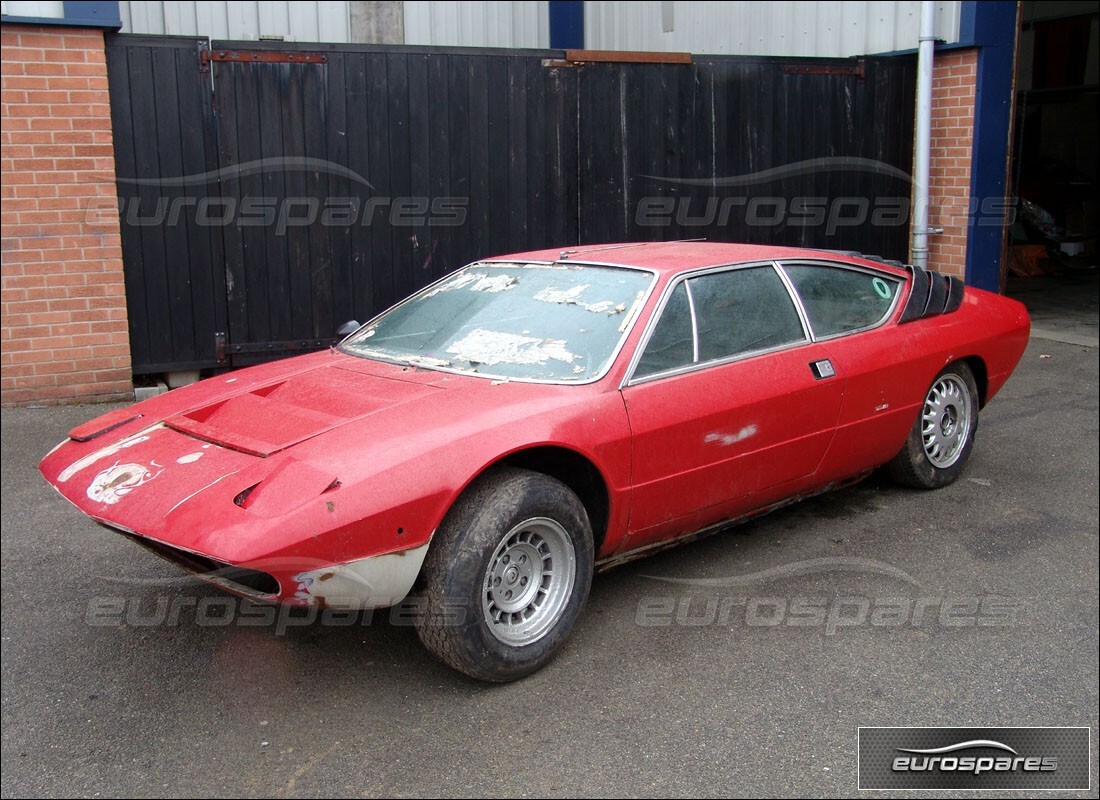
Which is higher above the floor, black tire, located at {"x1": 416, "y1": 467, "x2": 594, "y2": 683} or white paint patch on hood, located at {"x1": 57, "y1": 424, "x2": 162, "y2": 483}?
white paint patch on hood, located at {"x1": 57, "y1": 424, "x2": 162, "y2": 483}

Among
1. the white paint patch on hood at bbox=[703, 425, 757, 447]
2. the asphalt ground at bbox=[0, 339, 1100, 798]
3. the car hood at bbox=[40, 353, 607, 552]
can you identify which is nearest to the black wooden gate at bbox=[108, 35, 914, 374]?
the asphalt ground at bbox=[0, 339, 1100, 798]

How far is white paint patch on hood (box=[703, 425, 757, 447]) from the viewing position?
14.0 feet

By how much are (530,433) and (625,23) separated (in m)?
11.2

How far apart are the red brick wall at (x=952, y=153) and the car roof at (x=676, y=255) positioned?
5.10 m

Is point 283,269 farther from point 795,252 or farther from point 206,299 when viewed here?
point 795,252

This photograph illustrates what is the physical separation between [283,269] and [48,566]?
3.54m

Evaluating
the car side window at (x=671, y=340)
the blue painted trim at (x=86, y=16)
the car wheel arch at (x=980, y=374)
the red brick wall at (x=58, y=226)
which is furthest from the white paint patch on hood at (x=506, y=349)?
the blue painted trim at (x=86, y=16)

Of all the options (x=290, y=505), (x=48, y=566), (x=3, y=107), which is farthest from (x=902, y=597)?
(x=3, y=107)

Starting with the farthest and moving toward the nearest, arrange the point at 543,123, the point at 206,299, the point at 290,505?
1. the point at 543,123
2. the point at 206,299
3. the point at 290,505

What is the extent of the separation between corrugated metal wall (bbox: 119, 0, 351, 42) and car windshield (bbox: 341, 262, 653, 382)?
7323 millimetres

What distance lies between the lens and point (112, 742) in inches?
132

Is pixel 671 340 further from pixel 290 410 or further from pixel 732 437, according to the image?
pixel 290 410

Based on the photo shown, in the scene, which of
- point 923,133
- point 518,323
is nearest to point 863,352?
point 518,323

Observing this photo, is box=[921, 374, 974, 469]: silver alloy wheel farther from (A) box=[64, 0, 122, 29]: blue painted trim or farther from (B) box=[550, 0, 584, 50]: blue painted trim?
(B) box=[550, 0, 584, 50]: blue painted trim
